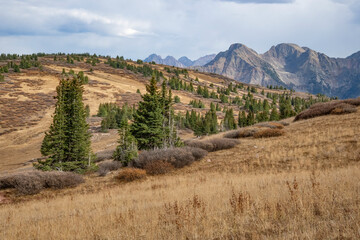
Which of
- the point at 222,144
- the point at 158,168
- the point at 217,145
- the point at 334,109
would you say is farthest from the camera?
the point at 334,109

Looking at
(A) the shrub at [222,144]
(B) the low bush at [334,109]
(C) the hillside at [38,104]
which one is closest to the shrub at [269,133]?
(A) the shrub at [222,144]

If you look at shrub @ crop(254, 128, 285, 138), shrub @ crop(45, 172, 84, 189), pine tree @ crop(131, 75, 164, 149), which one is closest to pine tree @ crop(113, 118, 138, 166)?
shrub @ crop(45, 172, 84, 189)

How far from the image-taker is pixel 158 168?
13781 millimetres

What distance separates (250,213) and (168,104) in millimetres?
20843

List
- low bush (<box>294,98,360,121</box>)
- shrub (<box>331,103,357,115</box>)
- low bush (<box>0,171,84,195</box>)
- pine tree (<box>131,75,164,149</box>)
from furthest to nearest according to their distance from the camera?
1. pine tree (<box>131,75,164,149</box>)
2. low bush (<box>294,98,360,121</box>)
3. shrub (<box>331,103,357,115</box>)
4. low bush (<box>0,171,84,195</box>)

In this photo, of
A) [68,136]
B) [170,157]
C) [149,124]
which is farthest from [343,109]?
[68,136]

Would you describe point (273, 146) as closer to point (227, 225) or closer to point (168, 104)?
point (227, 225)

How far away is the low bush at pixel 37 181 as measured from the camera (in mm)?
11984

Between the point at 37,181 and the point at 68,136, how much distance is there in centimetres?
603

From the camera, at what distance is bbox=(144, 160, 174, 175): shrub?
13711 mm

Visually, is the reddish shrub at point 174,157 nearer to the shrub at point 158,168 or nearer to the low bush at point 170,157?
the low bush at point 170,157

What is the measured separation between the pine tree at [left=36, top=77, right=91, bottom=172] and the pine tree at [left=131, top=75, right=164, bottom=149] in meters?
5.27

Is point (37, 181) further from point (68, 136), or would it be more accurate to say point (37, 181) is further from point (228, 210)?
point (228, 210)

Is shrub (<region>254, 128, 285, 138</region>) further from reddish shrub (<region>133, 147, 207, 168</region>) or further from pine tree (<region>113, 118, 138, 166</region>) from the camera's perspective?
pine tree (<region>113, 118, 138, 166</region>)
